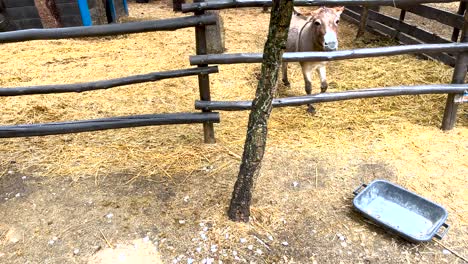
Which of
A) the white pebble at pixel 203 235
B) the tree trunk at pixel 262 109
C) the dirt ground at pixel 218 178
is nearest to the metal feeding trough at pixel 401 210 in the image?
the dirt ground at pixel 218 178

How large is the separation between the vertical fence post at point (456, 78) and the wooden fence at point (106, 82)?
8.17 ft

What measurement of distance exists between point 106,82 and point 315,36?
2500 mm

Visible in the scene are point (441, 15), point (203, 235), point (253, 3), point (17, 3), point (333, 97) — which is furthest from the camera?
point (17, 3)

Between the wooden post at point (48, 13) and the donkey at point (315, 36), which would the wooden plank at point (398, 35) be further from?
the wooden post at point (48, 13)

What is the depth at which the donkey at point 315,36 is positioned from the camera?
13.0 ft

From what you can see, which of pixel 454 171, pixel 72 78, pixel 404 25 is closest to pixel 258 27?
pixel 404 25

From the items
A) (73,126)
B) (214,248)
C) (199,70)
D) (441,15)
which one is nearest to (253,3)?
(199,70)

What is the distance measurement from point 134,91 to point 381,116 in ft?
10.8

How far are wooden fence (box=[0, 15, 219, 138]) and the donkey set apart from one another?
1.42 metres

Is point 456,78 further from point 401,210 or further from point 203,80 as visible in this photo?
point 203,80

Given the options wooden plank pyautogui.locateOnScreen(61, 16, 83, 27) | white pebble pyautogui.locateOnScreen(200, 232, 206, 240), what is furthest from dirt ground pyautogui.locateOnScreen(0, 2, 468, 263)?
wooden plank pyautogui.locateOnScreen(61, 16, 83, 27)

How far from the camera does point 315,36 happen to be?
4.39 meters

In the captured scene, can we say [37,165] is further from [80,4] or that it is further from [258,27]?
[258,27]

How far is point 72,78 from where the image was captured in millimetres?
5652
